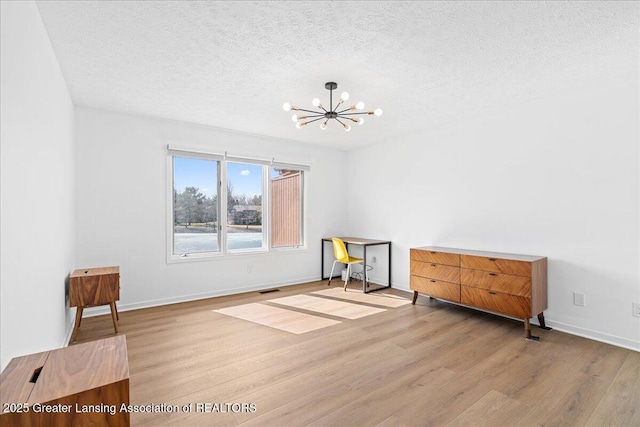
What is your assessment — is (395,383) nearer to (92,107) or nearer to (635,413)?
(635,413)

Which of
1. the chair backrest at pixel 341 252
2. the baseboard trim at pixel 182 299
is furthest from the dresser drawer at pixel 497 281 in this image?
the baseboard trim at pixel 182 299

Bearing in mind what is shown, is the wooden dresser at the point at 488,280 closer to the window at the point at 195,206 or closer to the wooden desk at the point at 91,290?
the window at the point at 195,206

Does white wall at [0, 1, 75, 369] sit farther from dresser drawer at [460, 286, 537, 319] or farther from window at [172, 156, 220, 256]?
dresser drawer at [460, 286, 537, 319]

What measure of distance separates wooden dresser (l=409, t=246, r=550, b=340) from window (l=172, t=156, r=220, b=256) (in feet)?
10.0

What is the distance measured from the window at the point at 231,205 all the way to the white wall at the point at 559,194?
226cm

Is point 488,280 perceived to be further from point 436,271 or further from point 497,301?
point 436,271

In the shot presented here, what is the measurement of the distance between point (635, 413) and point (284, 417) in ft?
7.37

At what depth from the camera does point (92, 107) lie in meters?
3.77

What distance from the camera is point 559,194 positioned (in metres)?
3.39

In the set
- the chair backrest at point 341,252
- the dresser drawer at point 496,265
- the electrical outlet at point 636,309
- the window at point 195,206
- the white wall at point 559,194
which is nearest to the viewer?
the electrical outlet at point 636,309

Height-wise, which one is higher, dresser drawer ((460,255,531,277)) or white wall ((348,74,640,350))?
white wall ((348,74,640,350))

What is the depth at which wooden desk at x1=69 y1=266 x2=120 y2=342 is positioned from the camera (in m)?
3.04

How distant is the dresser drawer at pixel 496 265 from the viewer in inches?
125

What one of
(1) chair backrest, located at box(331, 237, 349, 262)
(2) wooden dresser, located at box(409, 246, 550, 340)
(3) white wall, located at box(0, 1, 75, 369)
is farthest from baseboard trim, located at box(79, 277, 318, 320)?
(2) wooden dresser, located at box(409, 246, 550, 340)
